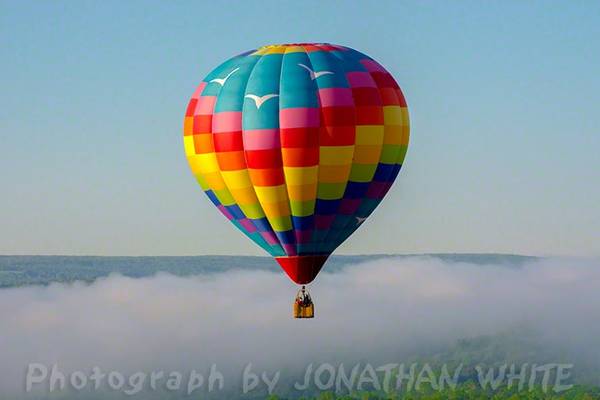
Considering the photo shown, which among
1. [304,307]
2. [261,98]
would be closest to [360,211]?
[304,307]

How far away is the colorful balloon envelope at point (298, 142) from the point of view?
2431 inches

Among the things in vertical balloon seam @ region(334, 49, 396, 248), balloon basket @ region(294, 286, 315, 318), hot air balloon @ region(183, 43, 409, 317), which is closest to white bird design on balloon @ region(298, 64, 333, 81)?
hot air balloon @ region(183, 43, 409, 317)

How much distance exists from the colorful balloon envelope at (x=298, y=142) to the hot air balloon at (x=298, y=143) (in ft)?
0.14

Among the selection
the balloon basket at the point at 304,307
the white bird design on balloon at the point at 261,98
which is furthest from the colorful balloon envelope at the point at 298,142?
the balloon basket at the point at 304,307

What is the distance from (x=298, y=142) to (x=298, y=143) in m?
0.05

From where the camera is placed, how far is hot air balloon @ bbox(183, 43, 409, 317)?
6175 centimetres

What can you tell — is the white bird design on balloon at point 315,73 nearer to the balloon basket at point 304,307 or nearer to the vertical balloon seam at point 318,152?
the vertical balloon seam at point 318,152

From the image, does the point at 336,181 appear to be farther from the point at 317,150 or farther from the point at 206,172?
the point at 206,172

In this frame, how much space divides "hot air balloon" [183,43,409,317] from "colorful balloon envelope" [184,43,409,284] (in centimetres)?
4

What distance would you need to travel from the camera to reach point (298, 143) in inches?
2427

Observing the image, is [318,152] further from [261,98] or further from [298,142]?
[261,98]

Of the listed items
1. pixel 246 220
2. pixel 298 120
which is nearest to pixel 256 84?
pixel 298 120

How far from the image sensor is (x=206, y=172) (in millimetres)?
64375

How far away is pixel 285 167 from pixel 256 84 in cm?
369
